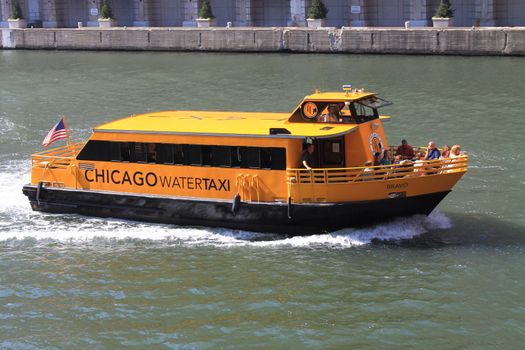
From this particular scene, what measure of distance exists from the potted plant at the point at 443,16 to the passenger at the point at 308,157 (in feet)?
114

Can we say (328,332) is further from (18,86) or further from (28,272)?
(18,86)

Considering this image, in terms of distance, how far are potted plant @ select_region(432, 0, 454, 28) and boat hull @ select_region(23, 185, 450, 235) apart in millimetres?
34520

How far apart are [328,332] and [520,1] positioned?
43.5 m

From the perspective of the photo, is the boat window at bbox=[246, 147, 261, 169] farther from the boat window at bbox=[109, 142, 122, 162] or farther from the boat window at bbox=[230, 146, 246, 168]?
the boat window at bbox=[109, 142, 122, 162]

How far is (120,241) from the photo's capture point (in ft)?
70.9

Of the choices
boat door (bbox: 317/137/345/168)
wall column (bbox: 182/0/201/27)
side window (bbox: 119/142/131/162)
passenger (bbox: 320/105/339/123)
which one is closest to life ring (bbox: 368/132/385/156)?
boat door (bbox: 317/137/345/168)

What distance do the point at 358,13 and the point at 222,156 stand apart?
40331 mm

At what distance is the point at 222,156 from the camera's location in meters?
21.6

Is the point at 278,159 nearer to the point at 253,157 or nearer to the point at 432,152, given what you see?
the point at 253,157

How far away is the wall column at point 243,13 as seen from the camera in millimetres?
64500

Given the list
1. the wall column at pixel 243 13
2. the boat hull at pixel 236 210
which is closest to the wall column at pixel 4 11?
the wall column at pixel 243 13

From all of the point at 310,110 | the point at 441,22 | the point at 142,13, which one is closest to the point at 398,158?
the point at 310,110

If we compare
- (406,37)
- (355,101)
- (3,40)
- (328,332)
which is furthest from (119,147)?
(3,40)

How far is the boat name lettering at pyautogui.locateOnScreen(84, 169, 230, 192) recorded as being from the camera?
21766mm
